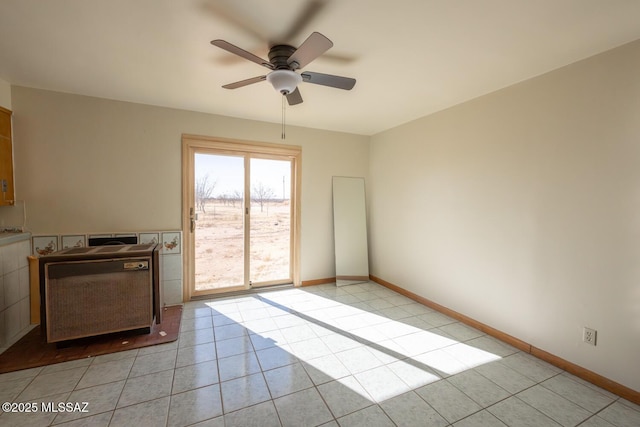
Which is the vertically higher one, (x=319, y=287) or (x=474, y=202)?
(x=474, y=202)

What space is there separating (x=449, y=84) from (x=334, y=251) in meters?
2.75

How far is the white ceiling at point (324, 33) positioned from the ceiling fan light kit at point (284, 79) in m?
0.23

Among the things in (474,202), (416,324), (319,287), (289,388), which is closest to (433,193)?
(474,202)

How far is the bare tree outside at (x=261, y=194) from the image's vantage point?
3.73m

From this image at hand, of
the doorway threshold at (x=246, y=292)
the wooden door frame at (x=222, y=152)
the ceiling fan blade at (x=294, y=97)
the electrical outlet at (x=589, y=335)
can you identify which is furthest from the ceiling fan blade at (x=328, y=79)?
the doorway threshold at (x=246, y=292)

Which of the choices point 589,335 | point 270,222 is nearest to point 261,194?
point 270,222

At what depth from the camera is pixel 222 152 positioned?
352 centimetres

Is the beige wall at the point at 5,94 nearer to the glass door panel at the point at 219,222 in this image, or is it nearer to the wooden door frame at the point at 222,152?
the wooden door frame at the point at 222,152

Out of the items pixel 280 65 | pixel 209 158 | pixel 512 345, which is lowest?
pixel 512 345

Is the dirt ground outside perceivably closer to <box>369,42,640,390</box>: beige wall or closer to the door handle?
the door handle

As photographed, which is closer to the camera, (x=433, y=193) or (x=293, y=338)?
(x=293, y=338)

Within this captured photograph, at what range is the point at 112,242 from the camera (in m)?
2.93

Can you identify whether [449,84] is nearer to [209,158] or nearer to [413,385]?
[413,385]

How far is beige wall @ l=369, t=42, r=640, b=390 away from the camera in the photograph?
1.83m
